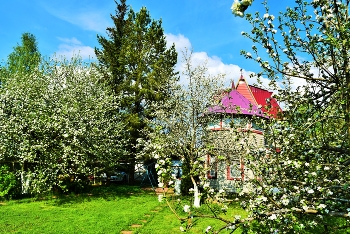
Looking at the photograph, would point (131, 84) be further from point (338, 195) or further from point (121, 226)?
point (338, 195)

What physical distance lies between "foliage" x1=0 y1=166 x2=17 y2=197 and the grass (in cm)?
90

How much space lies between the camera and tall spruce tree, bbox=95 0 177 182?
82.1ft

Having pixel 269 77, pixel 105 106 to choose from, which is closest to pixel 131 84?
pixel 105 106

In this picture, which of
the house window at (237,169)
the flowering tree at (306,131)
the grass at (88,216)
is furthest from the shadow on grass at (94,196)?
the flowering tree at (306,131)

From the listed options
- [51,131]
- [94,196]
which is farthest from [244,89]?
[51,131]

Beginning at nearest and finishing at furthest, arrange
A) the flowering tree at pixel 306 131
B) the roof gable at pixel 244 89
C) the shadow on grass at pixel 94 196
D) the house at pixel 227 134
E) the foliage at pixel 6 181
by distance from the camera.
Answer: the flowering tree at pixel 306 131
the house at pixel 227 134
the foliage at pixel 6 181
the shadow on grass at pixel 94 196
the roof gable at pixel 244 89

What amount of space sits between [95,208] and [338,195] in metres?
12.3

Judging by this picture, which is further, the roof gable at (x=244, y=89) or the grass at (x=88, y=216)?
the roof gable at (x=244, y=89)

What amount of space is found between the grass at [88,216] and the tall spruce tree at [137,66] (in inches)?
359

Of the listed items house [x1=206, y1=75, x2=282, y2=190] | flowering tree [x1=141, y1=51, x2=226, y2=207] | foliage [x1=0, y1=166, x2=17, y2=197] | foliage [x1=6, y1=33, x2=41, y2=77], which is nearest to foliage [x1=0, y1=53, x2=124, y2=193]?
foliage [x1=0, y1=166, x2=17, y2=197]

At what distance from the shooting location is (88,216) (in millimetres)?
12250

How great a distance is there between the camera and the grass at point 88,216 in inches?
404

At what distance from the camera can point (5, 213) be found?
12352mm

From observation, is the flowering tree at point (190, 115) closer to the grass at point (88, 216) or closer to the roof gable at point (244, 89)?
the grass at point (88, 216)
